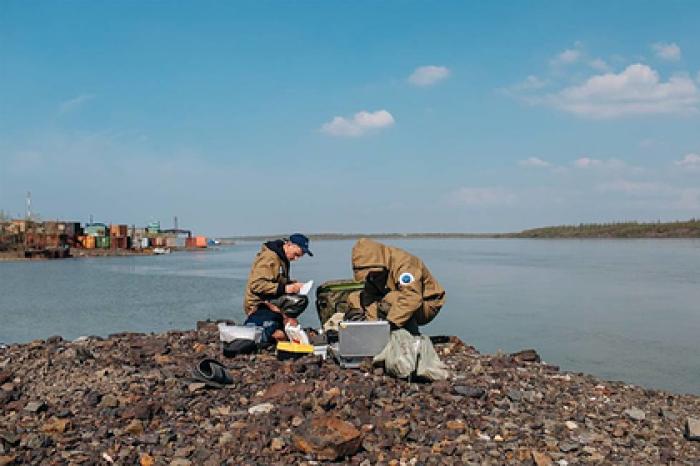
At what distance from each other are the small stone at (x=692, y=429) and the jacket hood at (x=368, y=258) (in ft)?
8.59

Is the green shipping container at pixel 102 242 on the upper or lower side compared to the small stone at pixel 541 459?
upper

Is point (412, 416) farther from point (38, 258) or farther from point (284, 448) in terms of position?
point (38, 258)

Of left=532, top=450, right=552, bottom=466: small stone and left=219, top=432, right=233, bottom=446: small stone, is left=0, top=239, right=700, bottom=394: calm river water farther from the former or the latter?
left=219, top=432, right=233, bottom=446: small stone

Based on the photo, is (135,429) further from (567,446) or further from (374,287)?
(567,446)

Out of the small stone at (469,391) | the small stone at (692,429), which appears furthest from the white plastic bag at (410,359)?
the small stone at (692,429)

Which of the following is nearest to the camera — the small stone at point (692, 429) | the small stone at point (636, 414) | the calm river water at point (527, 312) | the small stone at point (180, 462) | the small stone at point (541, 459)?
the small stone at point (180, 462)

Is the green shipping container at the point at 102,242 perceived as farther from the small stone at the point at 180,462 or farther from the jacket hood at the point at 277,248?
the small stone at the point at 180,462

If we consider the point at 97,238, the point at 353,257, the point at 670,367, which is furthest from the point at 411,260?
the point at 97,238

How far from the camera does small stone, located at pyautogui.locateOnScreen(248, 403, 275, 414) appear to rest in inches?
175

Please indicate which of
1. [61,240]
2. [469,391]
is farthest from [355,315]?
[61,240]

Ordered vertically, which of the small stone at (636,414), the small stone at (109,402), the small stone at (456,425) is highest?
the small stone at (109,402)

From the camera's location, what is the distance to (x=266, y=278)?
6.15 meters

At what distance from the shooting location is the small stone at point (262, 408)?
4.44m

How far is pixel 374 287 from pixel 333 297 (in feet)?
3.57
